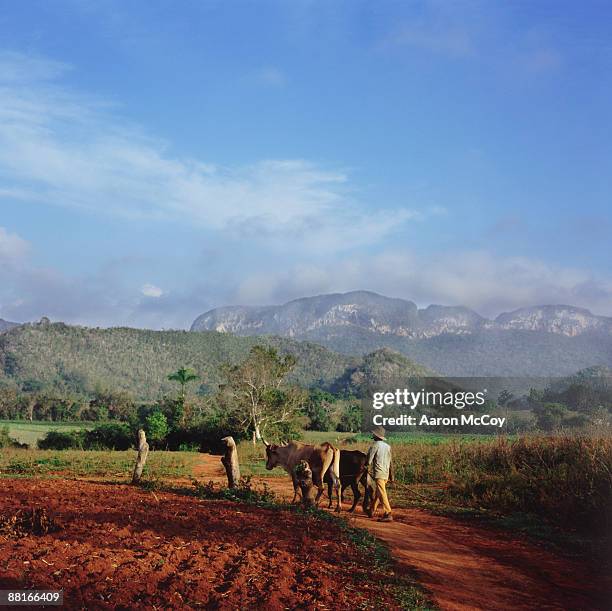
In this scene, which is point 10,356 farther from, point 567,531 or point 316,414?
point 567,531

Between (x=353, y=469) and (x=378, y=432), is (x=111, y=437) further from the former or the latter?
(x=378, y=432)

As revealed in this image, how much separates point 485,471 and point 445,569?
373 inches

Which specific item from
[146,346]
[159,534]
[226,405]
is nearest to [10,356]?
[146,346]

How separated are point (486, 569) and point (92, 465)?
15.2m

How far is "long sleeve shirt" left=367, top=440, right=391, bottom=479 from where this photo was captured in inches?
464

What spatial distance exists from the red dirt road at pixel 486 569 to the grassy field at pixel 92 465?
854 centimetres

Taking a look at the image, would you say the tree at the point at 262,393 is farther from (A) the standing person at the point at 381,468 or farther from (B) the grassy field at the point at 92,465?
(A) the standing person at the point at 381,468

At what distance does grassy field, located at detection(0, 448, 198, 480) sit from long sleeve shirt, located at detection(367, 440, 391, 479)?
7388 mm

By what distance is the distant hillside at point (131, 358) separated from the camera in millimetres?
87750

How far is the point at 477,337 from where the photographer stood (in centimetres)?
13325

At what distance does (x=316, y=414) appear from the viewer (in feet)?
165

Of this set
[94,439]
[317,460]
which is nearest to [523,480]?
[317,460]

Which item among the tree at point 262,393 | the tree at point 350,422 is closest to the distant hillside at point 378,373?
the tree at point 350,422

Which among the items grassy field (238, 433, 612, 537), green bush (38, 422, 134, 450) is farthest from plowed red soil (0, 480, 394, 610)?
green bush (38, 422, 134, 450)
